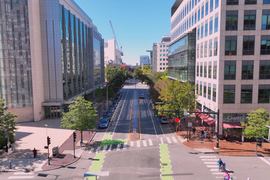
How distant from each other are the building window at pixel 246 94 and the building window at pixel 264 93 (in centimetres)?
155

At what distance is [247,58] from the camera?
31.6 m

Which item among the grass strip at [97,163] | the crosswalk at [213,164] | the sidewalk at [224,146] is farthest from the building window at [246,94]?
the grass strip at [97,163]

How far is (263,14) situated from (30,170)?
39.3 meters

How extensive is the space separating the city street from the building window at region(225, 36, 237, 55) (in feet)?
52.8

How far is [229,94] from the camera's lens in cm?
3234

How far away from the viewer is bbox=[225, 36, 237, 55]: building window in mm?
31620

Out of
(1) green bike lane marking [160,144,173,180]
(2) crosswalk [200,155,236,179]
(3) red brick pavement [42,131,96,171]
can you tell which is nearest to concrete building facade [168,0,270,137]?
(2) crosswalk [200,155,236,179]

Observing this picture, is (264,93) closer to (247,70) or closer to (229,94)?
(247,70)

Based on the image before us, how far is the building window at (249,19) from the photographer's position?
31.0 meters

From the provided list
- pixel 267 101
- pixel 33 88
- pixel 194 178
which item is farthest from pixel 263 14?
pixel 33 88

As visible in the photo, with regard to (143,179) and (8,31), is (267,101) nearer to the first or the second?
(143,179)

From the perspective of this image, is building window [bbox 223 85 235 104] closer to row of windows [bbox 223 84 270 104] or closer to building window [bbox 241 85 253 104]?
row of windows [bbox 223 84 270 104]

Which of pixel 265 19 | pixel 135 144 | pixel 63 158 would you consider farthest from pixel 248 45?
pixel 63 158

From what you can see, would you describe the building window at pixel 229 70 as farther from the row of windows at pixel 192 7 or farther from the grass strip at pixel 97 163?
the grass strip at pixel 97 163
